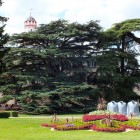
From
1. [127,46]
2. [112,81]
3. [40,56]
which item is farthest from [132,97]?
[40,56]

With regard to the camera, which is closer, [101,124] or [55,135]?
[55,135]

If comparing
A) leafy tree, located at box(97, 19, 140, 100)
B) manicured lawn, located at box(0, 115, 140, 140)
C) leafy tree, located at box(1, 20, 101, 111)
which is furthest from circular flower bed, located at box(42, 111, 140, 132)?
leafy tree, located at box(97, 19, 140, 100)

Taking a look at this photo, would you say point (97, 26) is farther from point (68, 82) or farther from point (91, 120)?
point (91, 120)

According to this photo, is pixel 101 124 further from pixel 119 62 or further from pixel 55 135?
pixel 119 62

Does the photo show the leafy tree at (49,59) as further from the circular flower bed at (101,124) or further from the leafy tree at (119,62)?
the circular flower bed at (101,124)

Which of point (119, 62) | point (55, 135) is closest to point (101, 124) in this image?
point (55, 135)

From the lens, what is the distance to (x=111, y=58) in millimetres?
50281

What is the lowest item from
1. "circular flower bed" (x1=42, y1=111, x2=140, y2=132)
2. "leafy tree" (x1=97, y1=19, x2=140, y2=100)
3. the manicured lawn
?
the manicured lawn

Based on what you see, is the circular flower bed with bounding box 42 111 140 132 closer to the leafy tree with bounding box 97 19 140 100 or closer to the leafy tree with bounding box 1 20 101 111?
the leafy tree with bounding box 1 20 101 111

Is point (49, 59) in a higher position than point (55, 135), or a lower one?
higher

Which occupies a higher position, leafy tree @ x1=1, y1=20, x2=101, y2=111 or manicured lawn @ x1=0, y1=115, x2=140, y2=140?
leafy tree @ x1=1, y1=20, x2=101, y2=111

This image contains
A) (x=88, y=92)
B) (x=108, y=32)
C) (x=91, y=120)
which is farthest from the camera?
(x=108, y=32)

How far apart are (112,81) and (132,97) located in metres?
3.25

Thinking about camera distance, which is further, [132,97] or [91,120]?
[132,97]
